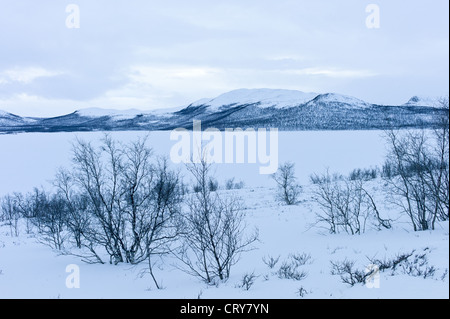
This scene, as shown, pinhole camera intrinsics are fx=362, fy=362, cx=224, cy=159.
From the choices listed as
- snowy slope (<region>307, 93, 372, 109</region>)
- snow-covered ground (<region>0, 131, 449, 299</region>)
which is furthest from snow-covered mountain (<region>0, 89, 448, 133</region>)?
snow-covered ground (<region>0, 131, 449, 299</region>)

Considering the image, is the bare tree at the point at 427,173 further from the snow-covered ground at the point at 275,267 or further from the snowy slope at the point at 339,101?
the snowy slope at the point at 339,101

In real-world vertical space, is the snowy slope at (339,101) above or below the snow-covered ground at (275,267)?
above

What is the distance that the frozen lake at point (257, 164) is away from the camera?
55.6 meters

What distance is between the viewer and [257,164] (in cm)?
6397

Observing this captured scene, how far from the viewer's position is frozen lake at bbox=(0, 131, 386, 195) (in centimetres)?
5556

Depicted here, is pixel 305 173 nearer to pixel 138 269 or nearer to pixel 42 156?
pixel 138 269

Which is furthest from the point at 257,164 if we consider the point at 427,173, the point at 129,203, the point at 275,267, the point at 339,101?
the point at 339,101

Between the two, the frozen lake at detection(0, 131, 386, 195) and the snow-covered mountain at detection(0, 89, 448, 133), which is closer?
the frozen lake at detection(0, 131, 386, 195)

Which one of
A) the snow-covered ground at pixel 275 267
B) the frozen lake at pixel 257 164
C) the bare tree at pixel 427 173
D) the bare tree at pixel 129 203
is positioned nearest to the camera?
the snow-covered ground at pixel 275 267

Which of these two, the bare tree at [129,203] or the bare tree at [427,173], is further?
the bare tree at [129,203]

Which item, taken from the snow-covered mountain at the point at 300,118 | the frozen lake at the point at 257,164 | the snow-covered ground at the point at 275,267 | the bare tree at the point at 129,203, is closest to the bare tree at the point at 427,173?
the snow-covered ground at the point at 275,267

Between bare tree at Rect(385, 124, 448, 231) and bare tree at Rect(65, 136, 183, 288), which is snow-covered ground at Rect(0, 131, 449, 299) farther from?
bare tree at Rect(65, 136, 183, 288)
